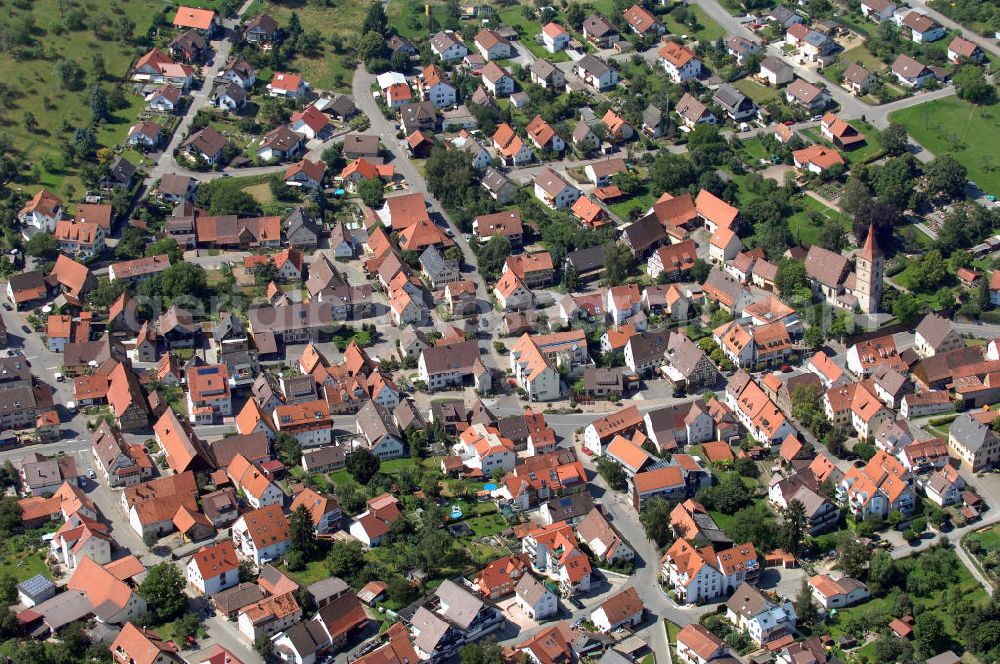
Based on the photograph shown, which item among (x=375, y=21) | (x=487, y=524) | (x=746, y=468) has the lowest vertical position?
(x=375, y=21)

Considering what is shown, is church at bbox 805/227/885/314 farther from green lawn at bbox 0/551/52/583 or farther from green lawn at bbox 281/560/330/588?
green lawn at bbox 0/551/52/583

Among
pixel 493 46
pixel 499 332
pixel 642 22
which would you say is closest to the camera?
pixel 499 332

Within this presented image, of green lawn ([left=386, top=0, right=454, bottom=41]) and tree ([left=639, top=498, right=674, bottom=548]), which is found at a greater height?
tree ([left=639, top=498, right=674, bottom=548])

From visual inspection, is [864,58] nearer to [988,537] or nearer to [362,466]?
[988,537]

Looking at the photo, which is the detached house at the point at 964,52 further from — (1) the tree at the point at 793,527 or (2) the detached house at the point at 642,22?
(1) the tree at the point at 793,527

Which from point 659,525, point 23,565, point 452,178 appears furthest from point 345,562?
point 452,178

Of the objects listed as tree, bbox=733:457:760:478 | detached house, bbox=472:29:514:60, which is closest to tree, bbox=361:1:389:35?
detached house, bbox=472:29:514:60
